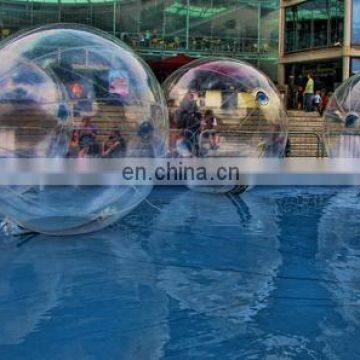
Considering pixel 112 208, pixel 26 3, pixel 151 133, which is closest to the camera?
pixel 151 133

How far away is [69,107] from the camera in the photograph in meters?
5.35

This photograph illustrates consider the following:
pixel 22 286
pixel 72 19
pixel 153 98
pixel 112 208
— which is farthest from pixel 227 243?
pixel 72 19

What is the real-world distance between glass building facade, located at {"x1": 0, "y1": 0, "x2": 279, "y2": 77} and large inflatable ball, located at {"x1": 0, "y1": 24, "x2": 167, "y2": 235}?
864 inches

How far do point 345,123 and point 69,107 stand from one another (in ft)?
18.7

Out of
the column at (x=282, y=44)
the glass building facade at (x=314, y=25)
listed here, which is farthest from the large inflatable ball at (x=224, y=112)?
the column at (x=282, y=44)

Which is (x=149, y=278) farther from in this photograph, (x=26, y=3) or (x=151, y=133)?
(x=26, y=3)

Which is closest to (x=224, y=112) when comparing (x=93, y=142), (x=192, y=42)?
(x=93, y=142)

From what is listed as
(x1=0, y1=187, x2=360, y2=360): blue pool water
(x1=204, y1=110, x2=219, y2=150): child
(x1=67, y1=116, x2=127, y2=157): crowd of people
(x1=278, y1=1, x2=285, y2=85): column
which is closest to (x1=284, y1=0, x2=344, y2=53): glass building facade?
(x1=278, y1=1, x2=285, y2=85): column

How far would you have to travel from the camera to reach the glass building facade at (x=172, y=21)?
27.1 metres

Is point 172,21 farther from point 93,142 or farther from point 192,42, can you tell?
point 93,142

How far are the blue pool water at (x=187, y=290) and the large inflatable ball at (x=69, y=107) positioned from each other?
22.1 inches

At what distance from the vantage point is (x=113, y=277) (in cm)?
527

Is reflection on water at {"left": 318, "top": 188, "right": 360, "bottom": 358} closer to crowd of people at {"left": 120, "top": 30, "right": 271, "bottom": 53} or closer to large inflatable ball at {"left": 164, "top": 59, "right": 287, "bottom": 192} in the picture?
large inflatable ball at {"left": 164, "top": 59, "right": 287, "bottom": 192}

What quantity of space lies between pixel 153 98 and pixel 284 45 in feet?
98.2
